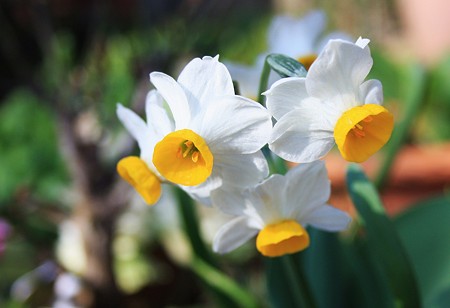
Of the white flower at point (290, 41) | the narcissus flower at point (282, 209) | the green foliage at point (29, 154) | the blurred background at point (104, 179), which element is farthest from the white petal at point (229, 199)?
the green foliage at point (29, 154)

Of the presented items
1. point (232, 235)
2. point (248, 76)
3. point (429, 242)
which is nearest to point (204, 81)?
point (232, 235)

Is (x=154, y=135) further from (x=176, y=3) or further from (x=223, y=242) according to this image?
(x=176, y=3)

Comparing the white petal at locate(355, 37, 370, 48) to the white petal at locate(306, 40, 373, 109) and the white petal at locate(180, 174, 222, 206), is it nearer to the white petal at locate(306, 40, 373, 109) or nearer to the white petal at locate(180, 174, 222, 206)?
the white petal at locate(306, 40, 373, 109)

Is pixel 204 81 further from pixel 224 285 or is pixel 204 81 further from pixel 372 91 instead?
pixel 224 285

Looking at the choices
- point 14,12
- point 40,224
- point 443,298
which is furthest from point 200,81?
point 14,12

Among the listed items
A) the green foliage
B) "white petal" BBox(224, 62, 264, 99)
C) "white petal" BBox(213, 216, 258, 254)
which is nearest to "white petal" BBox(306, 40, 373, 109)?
"white petal" BBox(213, 216, 258, 254)

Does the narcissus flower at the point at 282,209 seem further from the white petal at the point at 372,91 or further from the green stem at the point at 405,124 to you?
the green stem at the point at 405,124

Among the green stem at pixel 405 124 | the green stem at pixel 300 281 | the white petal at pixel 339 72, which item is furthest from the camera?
the green stem at pixel 405 124

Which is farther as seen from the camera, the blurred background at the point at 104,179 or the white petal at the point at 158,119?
the blurred background at the point at 104,179
